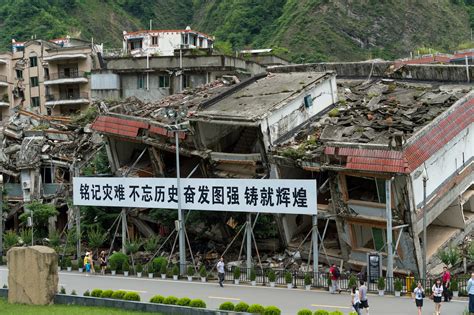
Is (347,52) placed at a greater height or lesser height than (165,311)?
greater

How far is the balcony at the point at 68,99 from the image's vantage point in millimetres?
65125

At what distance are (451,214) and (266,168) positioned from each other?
9327mm

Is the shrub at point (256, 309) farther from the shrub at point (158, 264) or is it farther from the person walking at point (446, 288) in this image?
the shrub at point (158, 264)

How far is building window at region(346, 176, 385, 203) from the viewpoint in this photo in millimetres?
33659

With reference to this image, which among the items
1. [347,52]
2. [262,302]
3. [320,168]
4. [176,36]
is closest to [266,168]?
[320,168]

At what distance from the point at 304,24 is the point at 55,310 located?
6557 centimetres

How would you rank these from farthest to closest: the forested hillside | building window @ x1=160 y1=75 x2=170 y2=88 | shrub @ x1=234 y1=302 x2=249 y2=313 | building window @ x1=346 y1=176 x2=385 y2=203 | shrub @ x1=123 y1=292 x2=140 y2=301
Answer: the forested hillside → building window @ x1=160 y1=75 x2=170 y2=88 → building window @ x1=346 y1=176 x2=385 y2=203 → shrub @ x1=123 y1=292 x2=140 y2=301 → shrub @ x1=234 y1=302 x2=249 y2=313

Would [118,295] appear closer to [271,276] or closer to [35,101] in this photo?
[271,276]

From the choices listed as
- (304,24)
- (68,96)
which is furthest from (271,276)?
(304,24)

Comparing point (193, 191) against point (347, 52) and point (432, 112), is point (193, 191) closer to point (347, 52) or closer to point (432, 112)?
point (432, 112)

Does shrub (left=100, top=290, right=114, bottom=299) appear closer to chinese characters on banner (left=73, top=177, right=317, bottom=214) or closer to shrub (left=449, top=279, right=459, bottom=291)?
chinese characters on banner (left=73, top=177, right=317, bottom=214)

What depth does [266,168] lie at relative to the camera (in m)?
37.6

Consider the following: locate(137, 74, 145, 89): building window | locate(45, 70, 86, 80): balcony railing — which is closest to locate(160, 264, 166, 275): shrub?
locate(137, 74, 145, 89): building window

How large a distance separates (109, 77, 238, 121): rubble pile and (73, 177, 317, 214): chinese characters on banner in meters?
4.98
